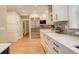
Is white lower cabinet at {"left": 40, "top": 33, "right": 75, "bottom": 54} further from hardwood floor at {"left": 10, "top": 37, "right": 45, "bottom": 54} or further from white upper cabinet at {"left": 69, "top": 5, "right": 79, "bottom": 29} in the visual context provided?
hardwood floor at {"left": 10, "top": 37, "right": 45, "bottom": 54}

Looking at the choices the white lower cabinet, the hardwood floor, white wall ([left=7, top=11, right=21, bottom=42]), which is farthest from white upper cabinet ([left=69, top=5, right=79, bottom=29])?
white wall ([left=7, top=11, right=21, bottom=42])

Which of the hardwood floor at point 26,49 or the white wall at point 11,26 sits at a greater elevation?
the white wall at point 11,26

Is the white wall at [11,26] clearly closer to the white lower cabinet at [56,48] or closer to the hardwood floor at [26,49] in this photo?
the hardwood floor at [26,49]

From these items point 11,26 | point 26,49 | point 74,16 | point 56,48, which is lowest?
point 26,49

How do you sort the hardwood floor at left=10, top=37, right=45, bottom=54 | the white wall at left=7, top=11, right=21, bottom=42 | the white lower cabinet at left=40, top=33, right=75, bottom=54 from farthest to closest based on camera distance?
the white wall at left=7, top=11, right=21, bottom=42 < the hardwood floor at left=10, top=37, right=45, bottom=54 < the white lower cabinet at left=40, top=33, right=75, bottom=54

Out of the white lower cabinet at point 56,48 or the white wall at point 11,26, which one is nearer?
the white lower cabinet at point 56,48

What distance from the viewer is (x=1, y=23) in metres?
3.36

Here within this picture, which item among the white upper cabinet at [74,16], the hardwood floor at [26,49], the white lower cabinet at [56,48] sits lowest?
the hardwood floor at [26,49]

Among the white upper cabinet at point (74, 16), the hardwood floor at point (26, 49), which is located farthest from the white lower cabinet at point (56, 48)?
the hardwood floor at point (26, 49)

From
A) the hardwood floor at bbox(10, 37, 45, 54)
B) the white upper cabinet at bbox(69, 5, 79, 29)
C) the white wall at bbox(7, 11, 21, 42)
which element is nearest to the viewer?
the white upper cabinet at bbox(69, 5, 79, 29)

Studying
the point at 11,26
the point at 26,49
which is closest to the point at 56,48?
the point at 26,49

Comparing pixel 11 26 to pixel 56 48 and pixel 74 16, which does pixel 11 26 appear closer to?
pixel 74 16
